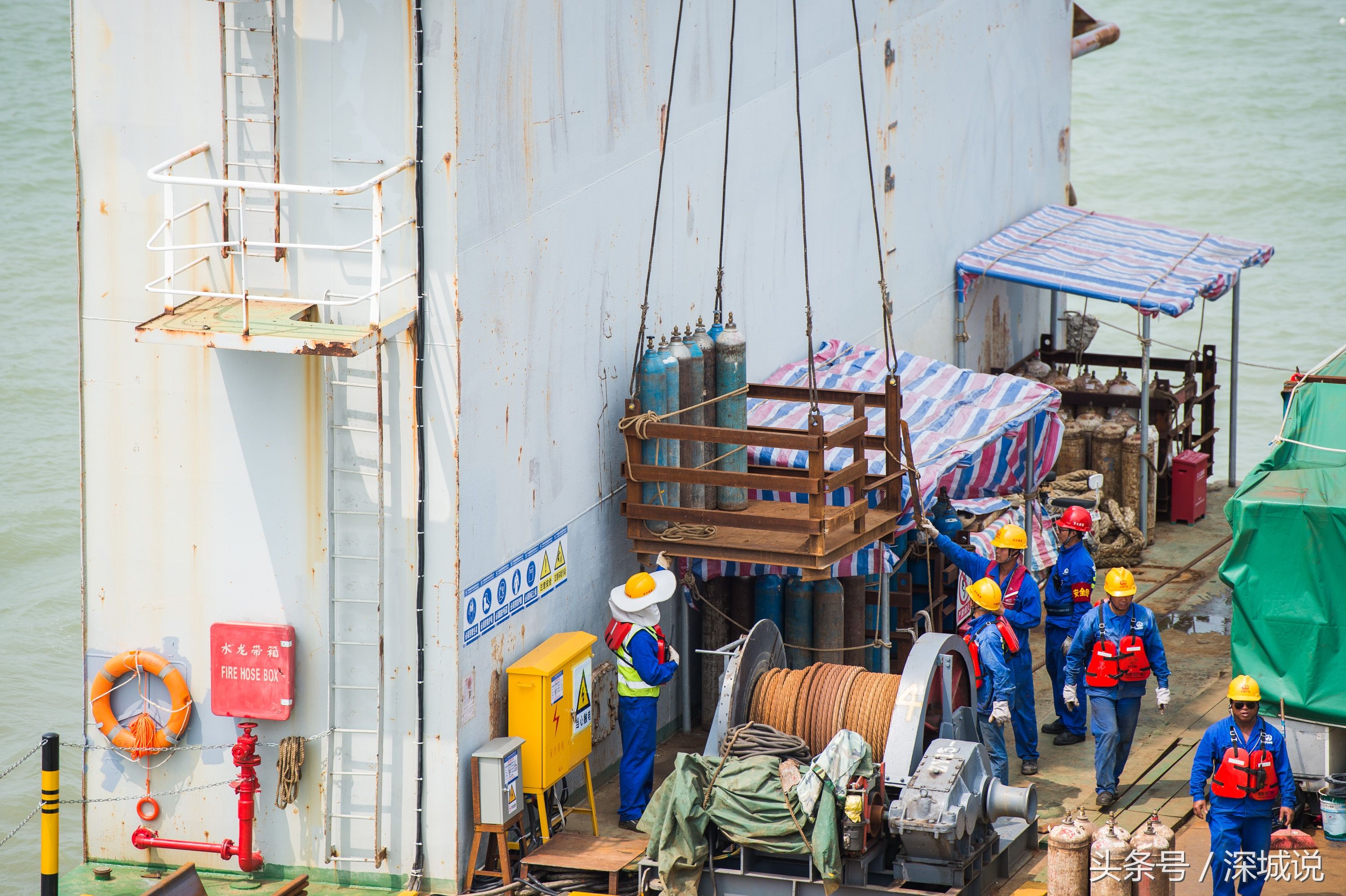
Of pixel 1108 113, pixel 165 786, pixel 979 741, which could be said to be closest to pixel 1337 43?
pixel 1108 113

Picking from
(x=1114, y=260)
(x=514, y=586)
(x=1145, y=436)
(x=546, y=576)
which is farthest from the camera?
(x=1114, y=260)

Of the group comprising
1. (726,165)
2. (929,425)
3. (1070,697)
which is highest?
(726,165)

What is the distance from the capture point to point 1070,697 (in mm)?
12656

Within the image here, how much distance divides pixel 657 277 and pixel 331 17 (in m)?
3.69

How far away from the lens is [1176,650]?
51.3ft

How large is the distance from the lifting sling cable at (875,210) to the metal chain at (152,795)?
567 cm

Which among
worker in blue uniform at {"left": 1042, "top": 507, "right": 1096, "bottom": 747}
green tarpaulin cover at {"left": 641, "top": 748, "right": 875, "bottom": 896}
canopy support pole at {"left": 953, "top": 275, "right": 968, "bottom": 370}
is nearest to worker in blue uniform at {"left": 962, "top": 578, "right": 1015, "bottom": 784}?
worker in blue uniform at {"left": 1042, "top": 507, "right": 1096, "bottom": 747}

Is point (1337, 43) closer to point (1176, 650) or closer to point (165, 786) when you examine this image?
point (1176, 650)

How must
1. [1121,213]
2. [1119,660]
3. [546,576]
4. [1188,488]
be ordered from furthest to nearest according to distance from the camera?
[1121,213]
[1188,488]
[1119,660]
[546,576]

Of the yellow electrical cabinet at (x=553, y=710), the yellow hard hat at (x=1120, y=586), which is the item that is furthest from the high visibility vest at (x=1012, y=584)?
the yellow electrical cabinet at (x=553, y=710)

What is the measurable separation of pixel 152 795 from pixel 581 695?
290cm

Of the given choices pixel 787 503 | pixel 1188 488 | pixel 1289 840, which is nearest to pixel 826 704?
pixel 787 503

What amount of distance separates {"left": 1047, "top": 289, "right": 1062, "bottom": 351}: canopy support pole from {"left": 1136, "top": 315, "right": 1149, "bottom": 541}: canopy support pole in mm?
3133

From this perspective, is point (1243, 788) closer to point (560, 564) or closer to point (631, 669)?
point (631, 669)
